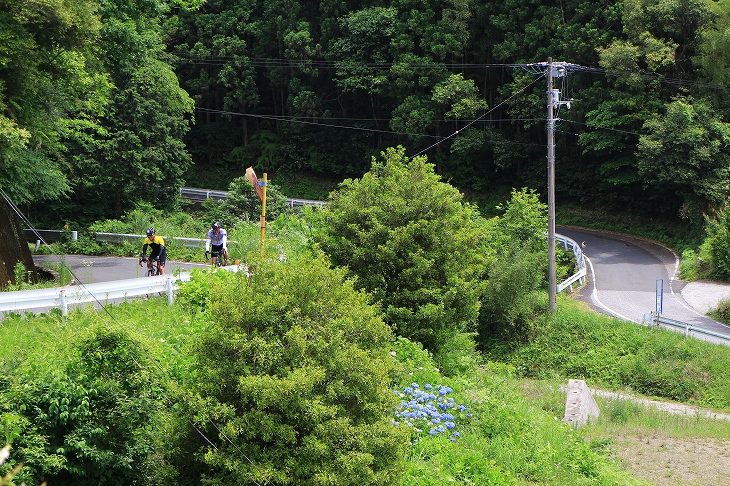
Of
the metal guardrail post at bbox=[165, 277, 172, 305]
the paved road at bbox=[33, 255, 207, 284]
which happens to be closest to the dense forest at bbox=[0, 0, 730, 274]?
the paved road at bbox=[33, 255, 207, 284]

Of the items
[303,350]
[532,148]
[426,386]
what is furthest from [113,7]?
[532,148]

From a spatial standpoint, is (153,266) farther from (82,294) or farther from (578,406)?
(578,406)

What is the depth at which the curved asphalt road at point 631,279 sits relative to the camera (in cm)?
2748

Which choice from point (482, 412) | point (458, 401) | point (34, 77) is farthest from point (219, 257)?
point (482, 412)

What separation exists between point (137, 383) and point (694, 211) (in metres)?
32.7

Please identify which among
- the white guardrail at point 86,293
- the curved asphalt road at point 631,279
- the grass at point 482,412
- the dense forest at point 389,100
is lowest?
the curved asphalt road at point 631,279

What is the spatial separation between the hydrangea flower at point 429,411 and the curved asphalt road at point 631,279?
47.5 ft

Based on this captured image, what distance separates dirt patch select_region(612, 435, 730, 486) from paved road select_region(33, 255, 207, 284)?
10964 millimetres

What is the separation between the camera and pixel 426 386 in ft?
43.8

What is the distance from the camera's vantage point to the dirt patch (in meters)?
14.6

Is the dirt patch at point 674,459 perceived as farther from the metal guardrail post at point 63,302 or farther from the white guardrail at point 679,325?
the metal guardrail post at point 63,302

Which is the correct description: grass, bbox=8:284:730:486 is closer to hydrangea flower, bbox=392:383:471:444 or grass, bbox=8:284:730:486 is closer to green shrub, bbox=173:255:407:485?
hydrangea flower, bbox=392:383:471:444

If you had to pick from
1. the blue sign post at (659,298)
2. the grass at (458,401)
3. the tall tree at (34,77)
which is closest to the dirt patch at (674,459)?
the grass at (458,401)

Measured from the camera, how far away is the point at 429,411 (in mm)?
12289
